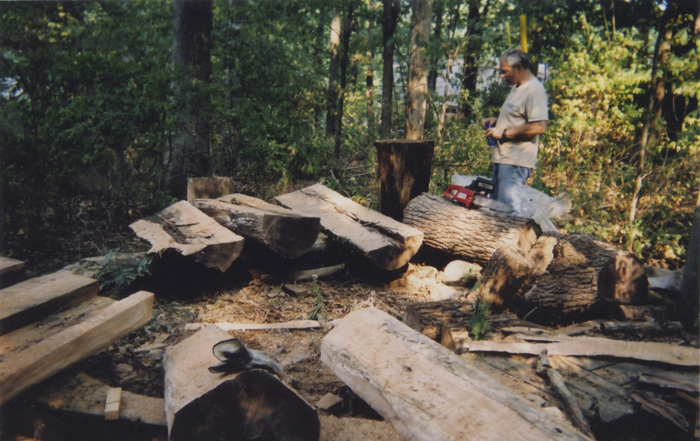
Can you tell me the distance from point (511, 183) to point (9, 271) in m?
4.49

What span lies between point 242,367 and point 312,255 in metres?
2.79

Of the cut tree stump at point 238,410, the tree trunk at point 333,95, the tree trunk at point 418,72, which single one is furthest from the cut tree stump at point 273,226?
the tree trunk at point 333,95

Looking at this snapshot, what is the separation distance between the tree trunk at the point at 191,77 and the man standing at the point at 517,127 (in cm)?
376

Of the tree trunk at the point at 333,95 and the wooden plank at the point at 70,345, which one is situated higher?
the tree trunk at the point at 333,95

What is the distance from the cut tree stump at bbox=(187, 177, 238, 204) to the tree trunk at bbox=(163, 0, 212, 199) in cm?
124

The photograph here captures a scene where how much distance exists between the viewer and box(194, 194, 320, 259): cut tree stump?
13.8 ft

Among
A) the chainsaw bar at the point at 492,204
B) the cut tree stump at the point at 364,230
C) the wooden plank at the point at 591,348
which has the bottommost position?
the wooden plank at the point at 591,348

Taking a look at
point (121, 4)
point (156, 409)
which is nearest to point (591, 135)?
point (156, 409)

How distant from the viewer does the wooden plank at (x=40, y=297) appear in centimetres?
256

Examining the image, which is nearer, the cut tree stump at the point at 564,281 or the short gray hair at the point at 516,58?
the cut tree stump at the point at 564,281

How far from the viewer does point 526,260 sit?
13.2ft

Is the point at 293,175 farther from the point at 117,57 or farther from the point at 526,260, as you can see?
the point at 526,260

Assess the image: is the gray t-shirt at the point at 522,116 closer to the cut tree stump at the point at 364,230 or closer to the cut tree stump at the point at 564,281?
the cut tree stump at the point at 564,281

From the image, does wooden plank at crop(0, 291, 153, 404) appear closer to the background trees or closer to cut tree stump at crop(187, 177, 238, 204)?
cut tree stump at crop(187, 177, 238, 204)
